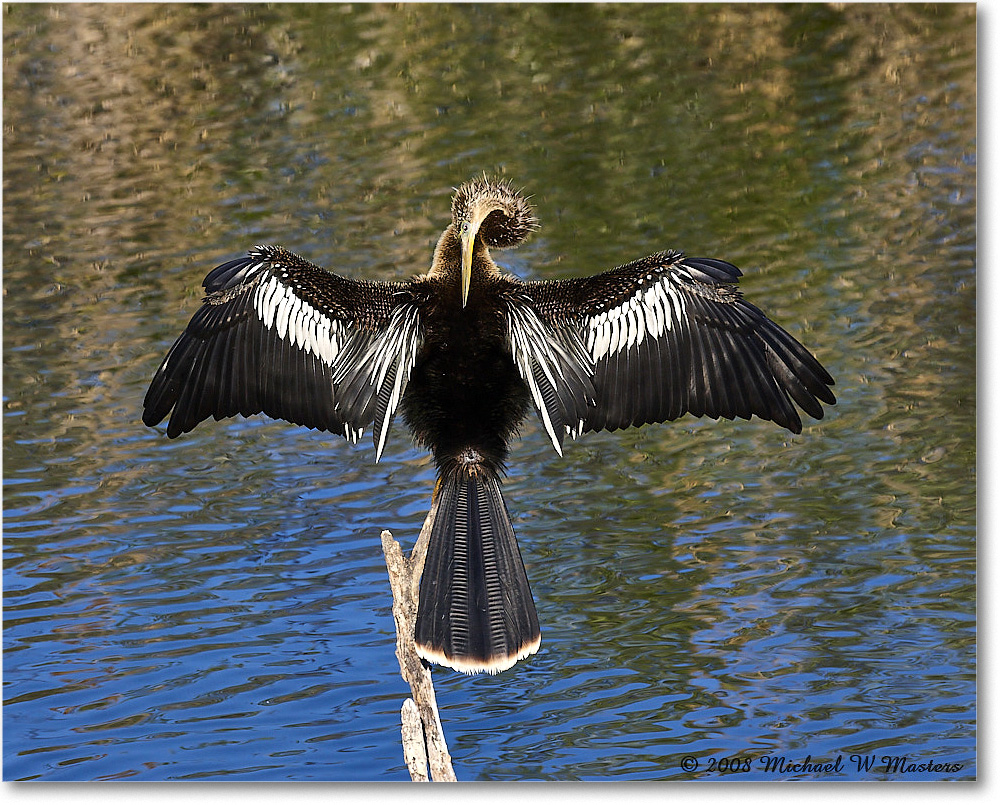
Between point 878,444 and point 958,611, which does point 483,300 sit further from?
point 878,444

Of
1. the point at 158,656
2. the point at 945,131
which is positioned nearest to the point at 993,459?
the point at 945,131

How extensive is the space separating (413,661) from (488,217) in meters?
1.10

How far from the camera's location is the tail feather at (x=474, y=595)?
3.30 meters

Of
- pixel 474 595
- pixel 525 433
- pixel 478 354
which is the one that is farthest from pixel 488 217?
pixel 525 433

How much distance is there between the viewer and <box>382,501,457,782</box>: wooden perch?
3.44 meters

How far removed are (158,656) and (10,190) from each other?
1.54 m

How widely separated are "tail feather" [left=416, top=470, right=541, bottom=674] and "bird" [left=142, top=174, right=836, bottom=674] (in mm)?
12

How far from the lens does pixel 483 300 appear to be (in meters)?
3.51

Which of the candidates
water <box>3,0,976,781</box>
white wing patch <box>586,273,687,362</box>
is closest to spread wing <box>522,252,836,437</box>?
white wing patch <box>586,273,687,362</box>

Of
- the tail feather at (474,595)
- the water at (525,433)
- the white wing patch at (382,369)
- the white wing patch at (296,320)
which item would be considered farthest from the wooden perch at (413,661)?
the water at (525,433)

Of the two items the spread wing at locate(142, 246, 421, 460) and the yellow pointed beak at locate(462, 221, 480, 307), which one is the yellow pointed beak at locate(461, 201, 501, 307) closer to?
the yellow pointed beak at locate(462, 221, 480, 307)

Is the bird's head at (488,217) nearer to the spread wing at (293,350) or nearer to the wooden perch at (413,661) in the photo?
the spread wing at (293,350)

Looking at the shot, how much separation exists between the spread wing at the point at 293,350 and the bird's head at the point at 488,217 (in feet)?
0.64

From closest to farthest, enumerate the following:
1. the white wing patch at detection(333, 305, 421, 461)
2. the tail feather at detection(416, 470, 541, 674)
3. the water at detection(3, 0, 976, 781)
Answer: the tail feather at detection(416, 470, 541, 674)
the white wing patch at detection(333, 305, 421, 461)
the water at detection(3, 0, 976, 781)
